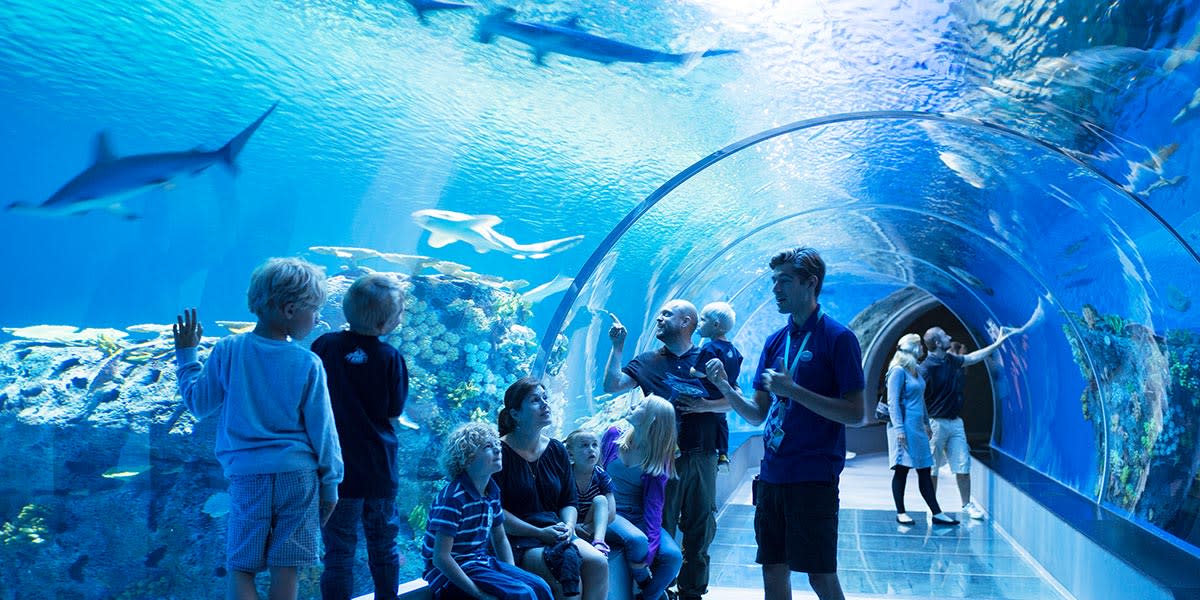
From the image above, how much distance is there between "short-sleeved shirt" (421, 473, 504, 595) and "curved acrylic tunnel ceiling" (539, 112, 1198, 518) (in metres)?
3.87

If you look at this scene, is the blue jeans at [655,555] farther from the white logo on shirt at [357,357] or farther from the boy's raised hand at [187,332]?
the boy's raised hand at [187,332]

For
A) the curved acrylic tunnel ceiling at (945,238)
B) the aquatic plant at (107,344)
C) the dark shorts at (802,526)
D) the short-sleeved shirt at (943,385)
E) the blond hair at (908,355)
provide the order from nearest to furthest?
the dark shorts at (802,526) < the aquatic plant at (107,344) < the curved acrylic tunnel ceiling at (945,238) < the blond hair at (908,355) < the short-sleeved shirt at (943,385)

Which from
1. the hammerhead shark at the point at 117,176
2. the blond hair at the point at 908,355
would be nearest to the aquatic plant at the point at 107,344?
the hammerhead shark at the point at 117,176

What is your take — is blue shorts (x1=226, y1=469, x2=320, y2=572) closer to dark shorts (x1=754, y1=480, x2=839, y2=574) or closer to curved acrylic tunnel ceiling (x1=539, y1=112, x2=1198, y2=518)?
dark shorts (x1=754, y1=480, x2=839, y2=574)

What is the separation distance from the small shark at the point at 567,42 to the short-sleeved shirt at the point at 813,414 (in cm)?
203

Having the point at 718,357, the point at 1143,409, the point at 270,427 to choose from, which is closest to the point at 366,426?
the point at 270,427

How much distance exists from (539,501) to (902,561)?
459 cm

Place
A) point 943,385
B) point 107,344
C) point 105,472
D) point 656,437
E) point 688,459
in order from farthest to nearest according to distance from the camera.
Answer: point 943,385 → point 688,459 → point 656,437 → point 107,344 → point 105,472

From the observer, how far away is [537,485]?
4730 millimetres

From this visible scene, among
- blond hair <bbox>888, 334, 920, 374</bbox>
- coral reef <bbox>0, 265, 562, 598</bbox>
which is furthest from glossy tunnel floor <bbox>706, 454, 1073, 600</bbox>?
coral reef <bbox>0, 265, 562, 598</bbox>

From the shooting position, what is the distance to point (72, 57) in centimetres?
392

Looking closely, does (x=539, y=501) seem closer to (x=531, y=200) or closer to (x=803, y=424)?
(x=803, y=424)

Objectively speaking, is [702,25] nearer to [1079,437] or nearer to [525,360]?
[525,360]

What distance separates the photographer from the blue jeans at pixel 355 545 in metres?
3.85
